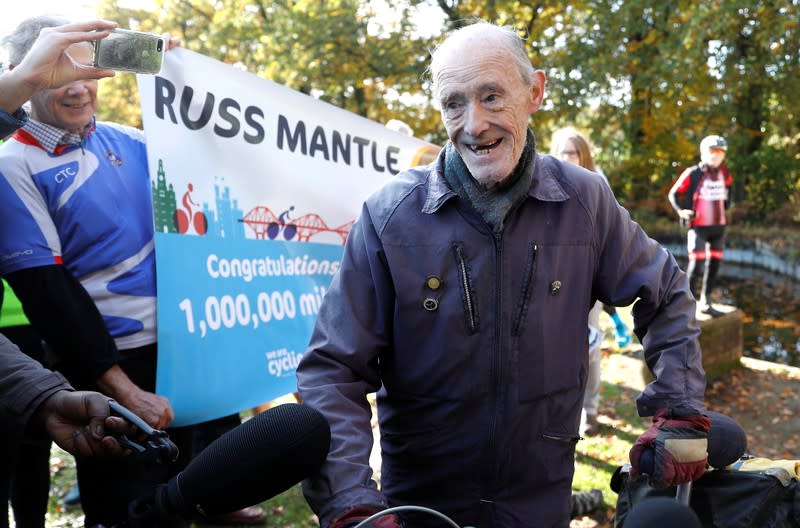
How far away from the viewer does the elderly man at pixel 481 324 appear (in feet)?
6.26

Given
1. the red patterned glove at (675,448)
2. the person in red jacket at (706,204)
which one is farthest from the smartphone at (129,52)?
the person in red jacket at (706,204)

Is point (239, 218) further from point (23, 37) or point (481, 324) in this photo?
point (481, 324)

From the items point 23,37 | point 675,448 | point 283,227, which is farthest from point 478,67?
point 283,227

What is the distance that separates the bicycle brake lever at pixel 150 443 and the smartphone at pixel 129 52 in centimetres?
118

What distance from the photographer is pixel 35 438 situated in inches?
69.7

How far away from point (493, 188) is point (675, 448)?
31.6 inches

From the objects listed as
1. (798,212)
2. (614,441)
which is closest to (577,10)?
(798,212)

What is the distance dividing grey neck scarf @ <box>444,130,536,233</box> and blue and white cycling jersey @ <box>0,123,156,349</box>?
1.26 meters

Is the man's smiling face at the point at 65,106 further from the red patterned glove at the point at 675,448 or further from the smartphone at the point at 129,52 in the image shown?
the red patterned glove at the point at 675,448

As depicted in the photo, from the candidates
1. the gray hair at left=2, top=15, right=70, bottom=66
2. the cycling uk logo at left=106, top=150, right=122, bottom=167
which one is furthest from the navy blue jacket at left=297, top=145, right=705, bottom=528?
the gray hair at left=2, top=15, right=70, bottom=66

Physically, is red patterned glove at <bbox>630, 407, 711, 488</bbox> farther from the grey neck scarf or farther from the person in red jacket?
the person in red jacket

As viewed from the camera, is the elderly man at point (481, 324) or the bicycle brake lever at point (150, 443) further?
the elderly man at point (481, 324)

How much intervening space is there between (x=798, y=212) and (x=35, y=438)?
23.7 metres

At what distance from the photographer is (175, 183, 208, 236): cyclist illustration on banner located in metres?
3.06
